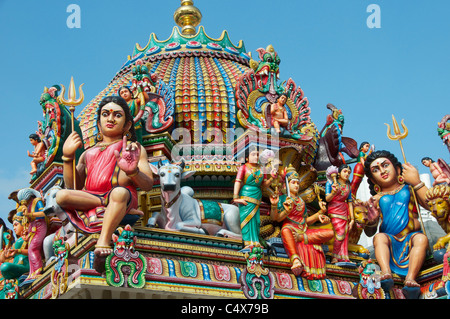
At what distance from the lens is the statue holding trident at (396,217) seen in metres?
17.2

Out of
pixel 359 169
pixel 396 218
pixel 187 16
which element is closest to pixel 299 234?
pixel 396 218

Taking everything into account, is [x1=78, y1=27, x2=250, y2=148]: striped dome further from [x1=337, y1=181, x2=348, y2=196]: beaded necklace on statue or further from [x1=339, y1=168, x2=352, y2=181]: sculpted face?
[x1=337, y1=181, x2=348, y2=196]: beaded necklace on statue

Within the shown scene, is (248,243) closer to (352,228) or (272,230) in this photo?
(272,230)

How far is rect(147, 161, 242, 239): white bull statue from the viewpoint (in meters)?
17.0

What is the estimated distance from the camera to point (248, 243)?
662 inches

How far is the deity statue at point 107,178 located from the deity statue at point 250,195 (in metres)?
2.36

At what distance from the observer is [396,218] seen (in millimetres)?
18078

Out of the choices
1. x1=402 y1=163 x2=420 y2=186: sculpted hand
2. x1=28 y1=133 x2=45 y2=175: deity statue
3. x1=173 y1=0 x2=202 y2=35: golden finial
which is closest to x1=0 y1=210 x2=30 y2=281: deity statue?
x1=28 y1=133 x2=45 y2=175: deity statue

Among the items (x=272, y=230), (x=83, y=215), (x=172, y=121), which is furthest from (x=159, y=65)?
(x=83, y=215)

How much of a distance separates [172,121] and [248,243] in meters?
4.96

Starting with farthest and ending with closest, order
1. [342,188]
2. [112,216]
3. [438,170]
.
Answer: [342,188]
[438,170]
[112,216]

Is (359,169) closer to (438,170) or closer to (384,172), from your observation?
(384,172)

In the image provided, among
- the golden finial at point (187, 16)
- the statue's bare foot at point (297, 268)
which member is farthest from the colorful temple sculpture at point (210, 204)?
the golden finial at point (187, 16)

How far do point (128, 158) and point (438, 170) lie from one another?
7.44 m
